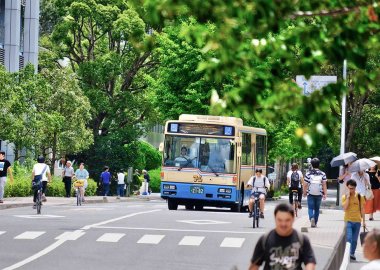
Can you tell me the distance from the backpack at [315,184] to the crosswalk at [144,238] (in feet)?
14.0

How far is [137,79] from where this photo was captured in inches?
3031

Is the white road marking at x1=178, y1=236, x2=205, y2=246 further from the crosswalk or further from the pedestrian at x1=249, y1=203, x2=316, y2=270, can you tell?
the pedestrian at x1=249, y1=203, x2=316, y2=270

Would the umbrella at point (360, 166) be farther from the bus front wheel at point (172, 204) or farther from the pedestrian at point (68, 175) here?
the pedestrian at point (68, 175)

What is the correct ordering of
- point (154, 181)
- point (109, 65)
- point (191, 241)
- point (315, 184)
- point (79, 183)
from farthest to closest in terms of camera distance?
point (154, 181), point (109, 65), point (79, 183), point (315, 184), point (191, 241)

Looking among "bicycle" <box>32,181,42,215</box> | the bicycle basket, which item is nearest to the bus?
"bicycle" <box>32,181,42,215</box>

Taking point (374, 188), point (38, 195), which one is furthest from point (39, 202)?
point (374, 188)

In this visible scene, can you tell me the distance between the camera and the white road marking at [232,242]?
25234mm

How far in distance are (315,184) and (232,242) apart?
5.25 metres

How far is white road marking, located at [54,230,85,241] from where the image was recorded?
25672mm

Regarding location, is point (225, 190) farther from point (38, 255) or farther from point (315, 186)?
point (38, 255)

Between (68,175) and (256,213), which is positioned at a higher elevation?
(68,175)

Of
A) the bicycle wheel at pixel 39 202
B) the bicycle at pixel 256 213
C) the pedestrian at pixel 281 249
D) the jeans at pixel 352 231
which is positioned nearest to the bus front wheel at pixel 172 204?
the bicycle wheel at pixel 39 202

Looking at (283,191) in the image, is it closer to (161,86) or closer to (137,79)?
(137,79)

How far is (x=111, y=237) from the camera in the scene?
1034 inches
